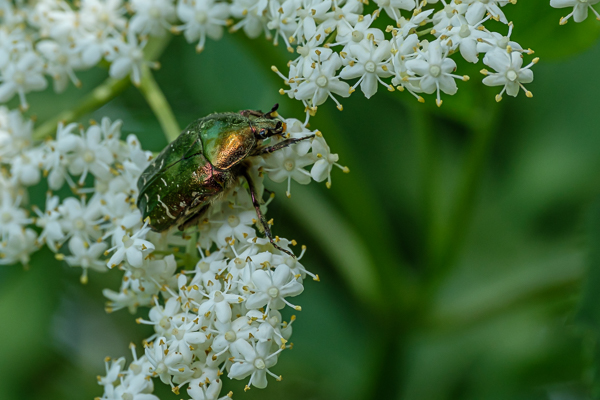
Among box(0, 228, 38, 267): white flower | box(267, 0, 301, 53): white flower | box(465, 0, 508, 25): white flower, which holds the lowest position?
box(0, 228, 38, 267): white flower

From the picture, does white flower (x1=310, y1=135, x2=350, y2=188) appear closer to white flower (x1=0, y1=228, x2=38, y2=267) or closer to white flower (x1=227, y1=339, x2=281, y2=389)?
white flower (x1=227, y1=339, x2=281, y2=389)

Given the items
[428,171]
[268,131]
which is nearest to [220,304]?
[268,131]

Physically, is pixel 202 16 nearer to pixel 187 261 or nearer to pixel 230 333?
pixel 187 261

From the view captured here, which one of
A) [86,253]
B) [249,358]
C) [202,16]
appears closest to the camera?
[249,358]

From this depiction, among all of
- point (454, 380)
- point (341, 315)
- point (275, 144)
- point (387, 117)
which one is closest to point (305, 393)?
point (341, 315)

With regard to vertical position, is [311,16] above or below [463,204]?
above

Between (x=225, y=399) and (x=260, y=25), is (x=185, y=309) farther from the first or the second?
(x=260, y=25)

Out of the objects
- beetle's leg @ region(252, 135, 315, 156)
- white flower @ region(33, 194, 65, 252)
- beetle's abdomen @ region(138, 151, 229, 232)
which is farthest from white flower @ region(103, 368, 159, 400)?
beetle's leg @ region(252, 135, 315, 156)
